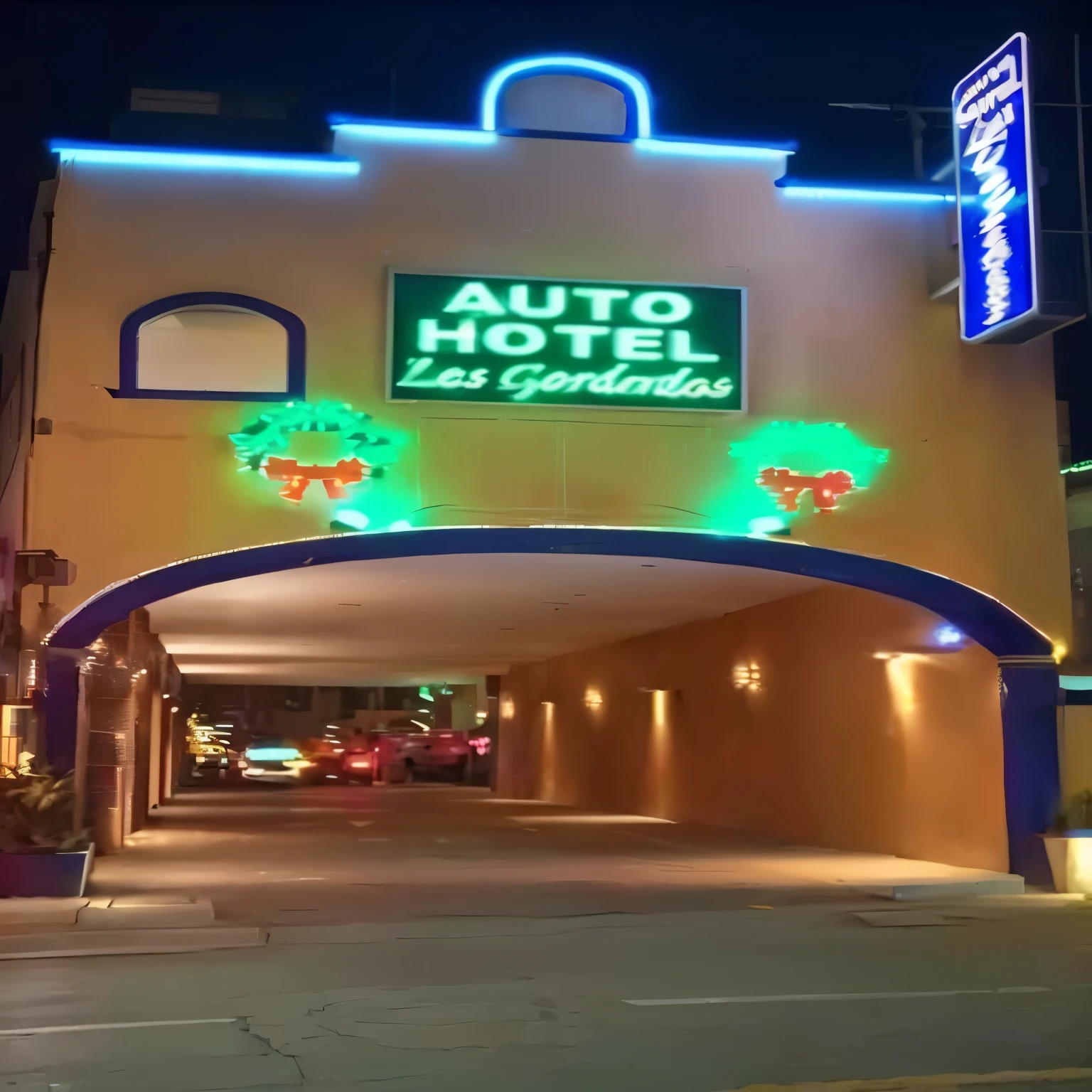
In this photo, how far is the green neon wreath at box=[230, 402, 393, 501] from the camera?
1319cm

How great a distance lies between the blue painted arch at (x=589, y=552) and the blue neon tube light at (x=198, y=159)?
3844 mm

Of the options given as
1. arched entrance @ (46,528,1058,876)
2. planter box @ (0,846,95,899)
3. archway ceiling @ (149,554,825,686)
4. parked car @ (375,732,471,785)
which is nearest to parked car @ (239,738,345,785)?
parked car @ (375,732,471,785)

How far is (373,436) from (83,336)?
9.83 ft

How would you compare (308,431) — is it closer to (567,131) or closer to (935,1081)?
(567,131)

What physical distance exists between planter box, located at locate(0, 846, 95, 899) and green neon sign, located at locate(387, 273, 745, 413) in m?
5.43

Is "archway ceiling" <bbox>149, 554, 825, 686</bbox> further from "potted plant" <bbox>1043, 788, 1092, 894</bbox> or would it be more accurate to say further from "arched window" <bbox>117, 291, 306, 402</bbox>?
Answer: "potted plant" <bbox>1043, 788, 1092, 894</bbox>

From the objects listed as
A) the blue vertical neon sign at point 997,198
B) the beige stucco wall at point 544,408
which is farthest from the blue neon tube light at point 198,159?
the blue vertical neon sign at point 997,198

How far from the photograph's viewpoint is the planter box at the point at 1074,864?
1323cm

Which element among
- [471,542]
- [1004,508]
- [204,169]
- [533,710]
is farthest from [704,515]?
[533,710]

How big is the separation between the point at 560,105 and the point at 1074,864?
9.46 meters

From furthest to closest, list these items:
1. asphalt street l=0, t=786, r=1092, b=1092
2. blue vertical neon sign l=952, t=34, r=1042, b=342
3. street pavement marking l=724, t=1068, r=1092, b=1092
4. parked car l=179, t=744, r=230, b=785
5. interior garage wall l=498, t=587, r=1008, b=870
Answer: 1. parked car l=179, t=744, r=230, b=785
2. interior garage wall l=498, t=587, r=1008, b=870
3. blue vertical neon sign l=952, t=34, r=1042, b=342
4. asphalt street l=0, t=786, r=1092, b=1092
5. street pavement marking l=724, t=1068, r=1092, b=1092

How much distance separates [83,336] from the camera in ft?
43.8

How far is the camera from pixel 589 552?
13977mm

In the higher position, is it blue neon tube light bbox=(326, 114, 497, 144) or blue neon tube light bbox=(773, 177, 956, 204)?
blue neon tube light bbox=(326, 114, 497, 144)
